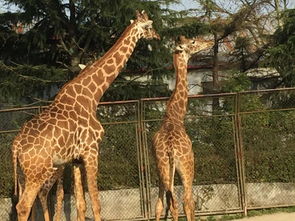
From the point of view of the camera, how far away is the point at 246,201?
35.3 feet

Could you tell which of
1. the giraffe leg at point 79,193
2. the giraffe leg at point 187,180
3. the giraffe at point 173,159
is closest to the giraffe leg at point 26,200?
the giraffe leg at point 79,193

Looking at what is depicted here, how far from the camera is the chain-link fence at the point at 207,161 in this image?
10750mm

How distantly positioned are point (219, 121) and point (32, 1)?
604cm

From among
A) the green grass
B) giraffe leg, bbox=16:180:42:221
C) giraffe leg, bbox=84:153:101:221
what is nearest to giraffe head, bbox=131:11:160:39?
giraffe leg, bbox=84:153:101:221

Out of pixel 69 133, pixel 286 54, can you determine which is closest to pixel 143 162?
pixel 69 133

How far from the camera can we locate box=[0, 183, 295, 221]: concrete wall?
1076 cm

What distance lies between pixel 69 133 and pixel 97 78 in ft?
3.96

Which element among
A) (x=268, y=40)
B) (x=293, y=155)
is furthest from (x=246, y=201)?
(x=268, y=40)

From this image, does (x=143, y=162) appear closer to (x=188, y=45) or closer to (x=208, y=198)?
(x=208, y=198)

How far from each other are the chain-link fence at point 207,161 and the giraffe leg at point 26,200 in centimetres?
322

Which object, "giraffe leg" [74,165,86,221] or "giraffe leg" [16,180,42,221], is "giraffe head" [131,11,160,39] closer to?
"giraffe leg" [74,165,86,221]

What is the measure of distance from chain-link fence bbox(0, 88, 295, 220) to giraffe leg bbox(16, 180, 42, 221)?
3221 millimetres

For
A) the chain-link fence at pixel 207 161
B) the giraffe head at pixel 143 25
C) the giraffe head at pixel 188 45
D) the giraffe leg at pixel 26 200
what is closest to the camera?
the giraffe leg at pixel 26 200

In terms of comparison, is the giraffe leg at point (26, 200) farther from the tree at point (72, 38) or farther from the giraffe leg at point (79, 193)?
the tree at point (72, 38)
